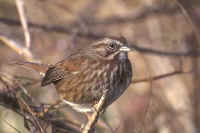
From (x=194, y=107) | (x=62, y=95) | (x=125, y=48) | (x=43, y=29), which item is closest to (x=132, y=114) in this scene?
(x=194, y=107)

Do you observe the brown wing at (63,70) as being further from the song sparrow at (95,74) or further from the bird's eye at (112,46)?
the bird's eye at (112,46)

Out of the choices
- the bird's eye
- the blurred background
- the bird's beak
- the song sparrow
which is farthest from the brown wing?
the blurred background

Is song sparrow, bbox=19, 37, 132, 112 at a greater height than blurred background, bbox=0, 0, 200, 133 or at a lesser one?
greater

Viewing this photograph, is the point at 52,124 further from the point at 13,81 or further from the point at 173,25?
the point at 173,25

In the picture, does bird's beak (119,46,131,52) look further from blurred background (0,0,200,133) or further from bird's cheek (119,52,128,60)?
blurred background (0,0,200,133)

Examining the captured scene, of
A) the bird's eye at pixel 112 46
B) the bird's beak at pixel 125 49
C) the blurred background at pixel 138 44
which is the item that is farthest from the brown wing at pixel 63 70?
the blurred background at pixel 138 44

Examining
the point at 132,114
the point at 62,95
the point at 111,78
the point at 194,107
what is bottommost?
the point at 132,114
